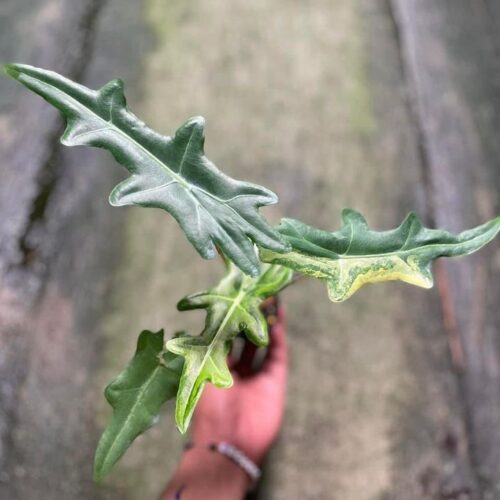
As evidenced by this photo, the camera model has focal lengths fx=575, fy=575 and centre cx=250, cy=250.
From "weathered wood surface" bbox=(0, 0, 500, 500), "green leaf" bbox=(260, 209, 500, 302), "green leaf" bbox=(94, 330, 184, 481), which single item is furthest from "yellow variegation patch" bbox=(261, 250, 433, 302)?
"weathered wood surface" bbox=(0, 0, 500, 500)

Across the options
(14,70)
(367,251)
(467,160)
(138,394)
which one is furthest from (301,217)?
(14,70)

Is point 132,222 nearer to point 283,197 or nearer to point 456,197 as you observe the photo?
point 283,197

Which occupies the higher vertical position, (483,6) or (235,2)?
(483,6)

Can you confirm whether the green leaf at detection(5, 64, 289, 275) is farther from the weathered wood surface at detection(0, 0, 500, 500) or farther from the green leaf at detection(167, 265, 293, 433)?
the weathered wood surface at detection(0, 0, 500, 500)

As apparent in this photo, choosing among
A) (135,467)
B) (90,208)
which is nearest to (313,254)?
(135,467)

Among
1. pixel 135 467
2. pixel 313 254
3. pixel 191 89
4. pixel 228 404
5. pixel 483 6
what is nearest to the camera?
pixel 313 254

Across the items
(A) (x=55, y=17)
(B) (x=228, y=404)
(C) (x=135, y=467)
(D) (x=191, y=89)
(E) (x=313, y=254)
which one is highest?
(A) (x=55, y=17)

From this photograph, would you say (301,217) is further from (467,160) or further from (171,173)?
(171,173)
